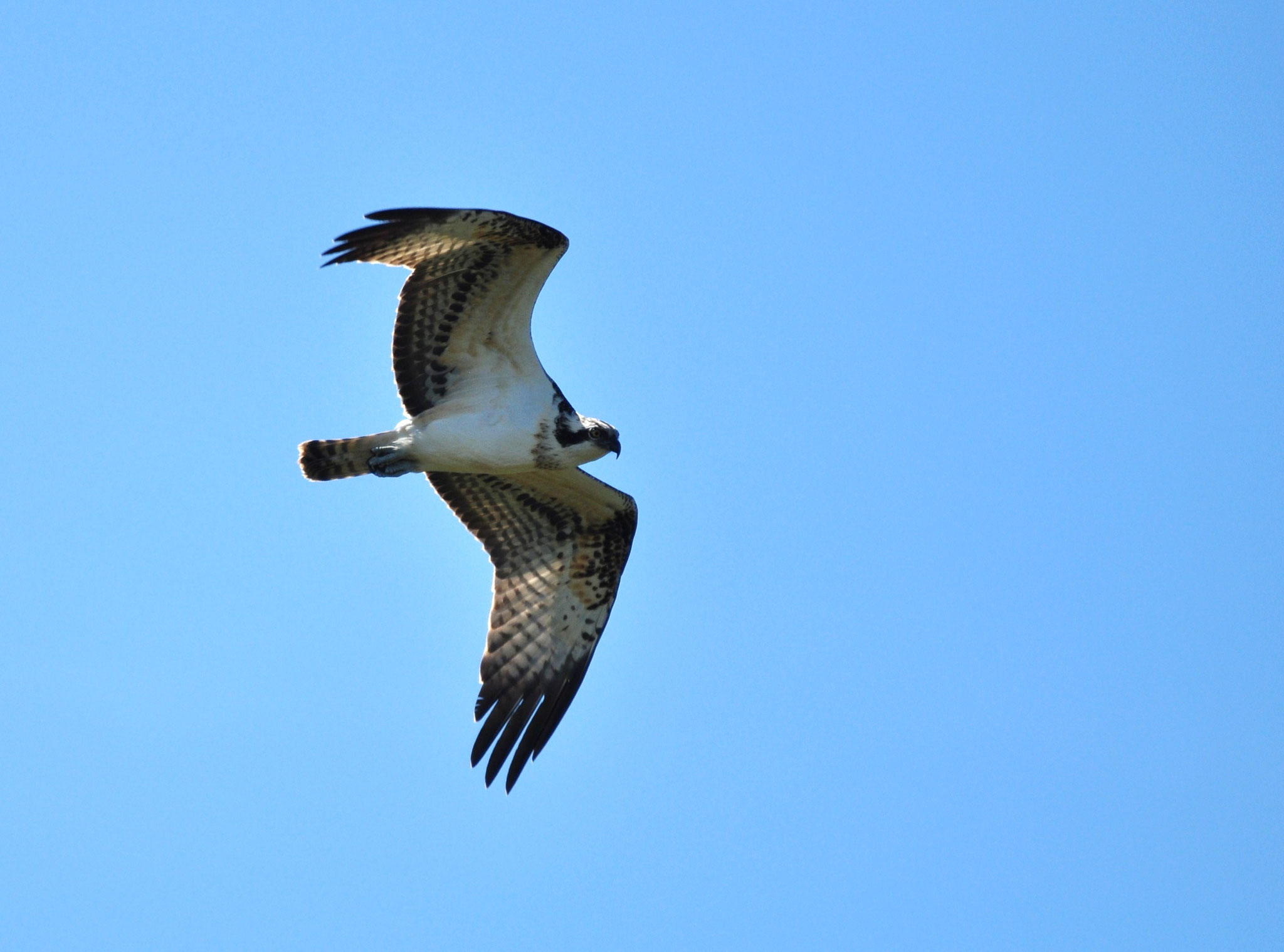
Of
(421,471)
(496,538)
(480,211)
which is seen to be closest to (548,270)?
(480,211)

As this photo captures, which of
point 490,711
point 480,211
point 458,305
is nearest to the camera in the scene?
point 480,211

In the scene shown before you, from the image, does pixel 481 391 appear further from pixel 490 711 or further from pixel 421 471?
pixel 490 711

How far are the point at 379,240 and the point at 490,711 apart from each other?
12.2 feet

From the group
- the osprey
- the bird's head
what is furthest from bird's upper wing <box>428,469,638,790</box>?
the bird's head

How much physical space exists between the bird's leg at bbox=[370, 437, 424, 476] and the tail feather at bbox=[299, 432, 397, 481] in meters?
0.05

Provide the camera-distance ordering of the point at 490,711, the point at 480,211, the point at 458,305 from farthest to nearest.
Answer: the point at 490,711 → the point at 458,305 → the point at 480,211

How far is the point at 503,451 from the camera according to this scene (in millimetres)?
11625

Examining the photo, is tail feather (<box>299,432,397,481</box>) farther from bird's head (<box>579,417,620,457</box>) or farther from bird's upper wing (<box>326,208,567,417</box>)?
bird's head (<box>579,417,620,457</box>)

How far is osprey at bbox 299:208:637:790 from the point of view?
1105 cm

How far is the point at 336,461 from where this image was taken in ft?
38.7

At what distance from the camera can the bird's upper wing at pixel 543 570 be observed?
41.2 ft

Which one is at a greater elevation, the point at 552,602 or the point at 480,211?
the point at 480,211

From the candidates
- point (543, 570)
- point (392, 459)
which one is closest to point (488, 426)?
point (392, 459)

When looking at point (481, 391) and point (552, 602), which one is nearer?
point (481, 391)
